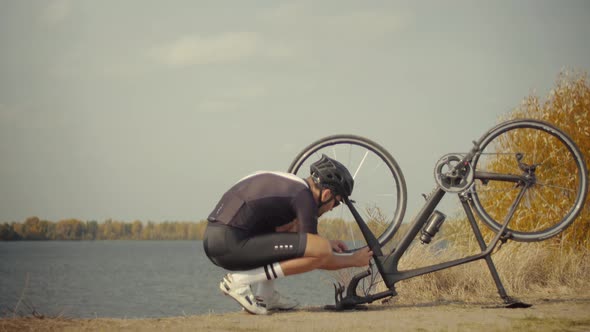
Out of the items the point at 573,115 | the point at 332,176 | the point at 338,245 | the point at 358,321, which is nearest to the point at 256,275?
the point at 338,245

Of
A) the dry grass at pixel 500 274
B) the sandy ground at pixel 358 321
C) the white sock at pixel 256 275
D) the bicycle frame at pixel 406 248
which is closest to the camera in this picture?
the sandy ground at pixel 358 321

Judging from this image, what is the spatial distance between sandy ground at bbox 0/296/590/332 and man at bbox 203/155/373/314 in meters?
0.39

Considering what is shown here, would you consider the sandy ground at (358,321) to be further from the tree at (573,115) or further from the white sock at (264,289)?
the tree at (573,115)

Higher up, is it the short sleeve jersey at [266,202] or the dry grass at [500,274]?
the short sleeve jersey at [266,202]

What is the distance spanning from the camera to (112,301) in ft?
121

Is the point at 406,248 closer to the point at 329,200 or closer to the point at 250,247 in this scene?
the point at 329,200

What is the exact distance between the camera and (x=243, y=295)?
5.79 meters

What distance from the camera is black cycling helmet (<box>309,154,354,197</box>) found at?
230 inches

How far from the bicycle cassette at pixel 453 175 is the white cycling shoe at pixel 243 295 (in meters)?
2.12

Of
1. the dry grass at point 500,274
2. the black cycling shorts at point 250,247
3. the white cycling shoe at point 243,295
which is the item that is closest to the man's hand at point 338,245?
the black cycling shorts at point 250,247

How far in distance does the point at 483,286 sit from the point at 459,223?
428 centimetres

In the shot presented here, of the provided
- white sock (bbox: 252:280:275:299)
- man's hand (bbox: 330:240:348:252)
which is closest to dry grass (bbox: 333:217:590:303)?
man's hand (bbox: 330:240:348:252)

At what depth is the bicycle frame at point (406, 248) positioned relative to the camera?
6.26 m

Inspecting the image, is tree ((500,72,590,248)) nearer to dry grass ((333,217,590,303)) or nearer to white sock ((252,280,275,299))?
dry grass ((333,217,590,303))
